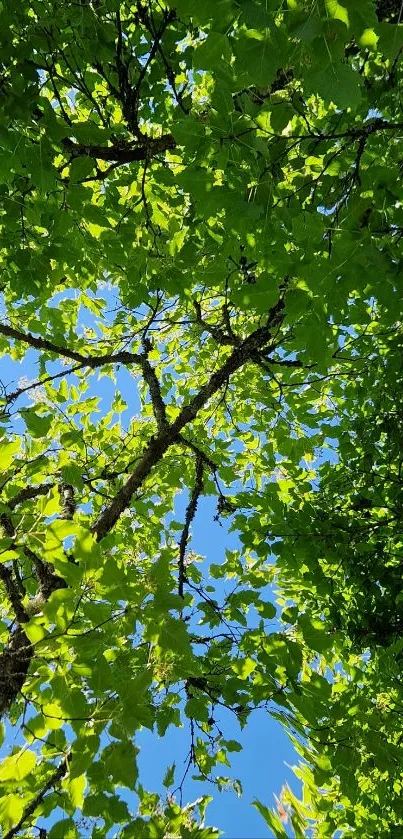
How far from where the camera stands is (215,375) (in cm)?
478

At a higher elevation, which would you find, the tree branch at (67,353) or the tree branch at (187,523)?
the tree branch at (67,353)

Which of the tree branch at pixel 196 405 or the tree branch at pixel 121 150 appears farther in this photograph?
the tree branch at pixel 196 405

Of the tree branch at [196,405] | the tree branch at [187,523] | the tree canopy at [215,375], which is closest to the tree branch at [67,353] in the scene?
the tree canopy at [215,375]

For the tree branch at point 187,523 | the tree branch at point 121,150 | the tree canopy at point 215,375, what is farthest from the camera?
the tree branch at point 187,523

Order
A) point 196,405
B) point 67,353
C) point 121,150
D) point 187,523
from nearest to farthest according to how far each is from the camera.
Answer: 1. point 121,150
2. point 187,523
3. point 196,405
4. point 67,353

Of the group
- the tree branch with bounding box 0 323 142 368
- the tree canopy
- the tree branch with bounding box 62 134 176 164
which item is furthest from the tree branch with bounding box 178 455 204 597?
the tree branch with bounding box 62 134 176 164

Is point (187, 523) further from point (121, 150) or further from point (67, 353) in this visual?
point (121, 150)

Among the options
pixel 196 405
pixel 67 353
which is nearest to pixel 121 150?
pixel 67 353

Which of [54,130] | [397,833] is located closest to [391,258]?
[54,130]

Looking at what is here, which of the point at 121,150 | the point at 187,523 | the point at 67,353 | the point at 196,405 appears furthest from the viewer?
the point at 67,353

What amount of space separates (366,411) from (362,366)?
48 centimetres

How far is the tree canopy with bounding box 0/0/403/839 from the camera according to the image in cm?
187

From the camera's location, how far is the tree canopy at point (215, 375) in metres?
1.87

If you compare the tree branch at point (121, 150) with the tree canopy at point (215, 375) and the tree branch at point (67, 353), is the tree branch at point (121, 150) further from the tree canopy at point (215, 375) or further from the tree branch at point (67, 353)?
the tree branch at point (67, 353)
